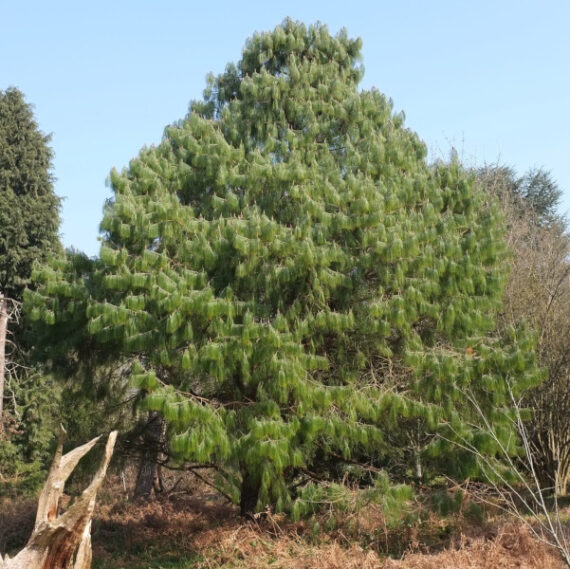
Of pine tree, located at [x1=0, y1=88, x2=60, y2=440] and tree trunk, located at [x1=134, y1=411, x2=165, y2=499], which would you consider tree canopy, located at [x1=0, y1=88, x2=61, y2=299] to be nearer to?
pine tree, located at [x1=0, y1=88, x2=60, y2=440]

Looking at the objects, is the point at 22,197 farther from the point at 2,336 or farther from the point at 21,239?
the point at 2,336

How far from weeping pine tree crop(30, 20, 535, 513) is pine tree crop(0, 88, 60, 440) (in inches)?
305

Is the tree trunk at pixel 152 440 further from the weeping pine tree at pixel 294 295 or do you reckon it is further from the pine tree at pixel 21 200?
the pine tree at pixel 21 200

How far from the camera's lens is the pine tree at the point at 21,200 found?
52.2 feet

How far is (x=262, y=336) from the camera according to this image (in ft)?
A: 24.0

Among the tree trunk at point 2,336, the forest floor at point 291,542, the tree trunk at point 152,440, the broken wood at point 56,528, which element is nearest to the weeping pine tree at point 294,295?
the forest floor at point 291,542

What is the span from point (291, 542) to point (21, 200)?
12.3 m

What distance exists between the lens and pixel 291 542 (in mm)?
8109

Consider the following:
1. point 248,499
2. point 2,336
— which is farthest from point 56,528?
point 2,336

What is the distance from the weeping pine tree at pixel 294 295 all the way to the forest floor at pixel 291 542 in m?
0.65

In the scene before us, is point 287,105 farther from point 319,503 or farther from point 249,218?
point 319,503

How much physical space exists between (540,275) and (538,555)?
650 cm

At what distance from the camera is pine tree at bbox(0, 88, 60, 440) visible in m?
15.9

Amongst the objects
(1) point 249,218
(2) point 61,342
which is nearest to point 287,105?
(1) point 249,218
